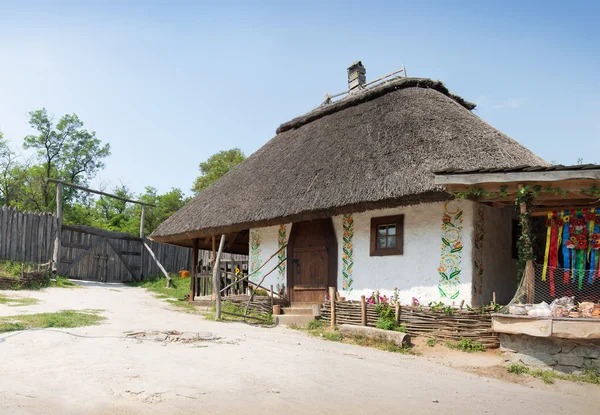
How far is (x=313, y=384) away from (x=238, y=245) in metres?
11.3

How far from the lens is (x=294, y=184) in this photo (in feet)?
36.8

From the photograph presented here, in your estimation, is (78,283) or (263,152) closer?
(263,152)

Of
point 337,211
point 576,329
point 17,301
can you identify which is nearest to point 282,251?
point 337,211

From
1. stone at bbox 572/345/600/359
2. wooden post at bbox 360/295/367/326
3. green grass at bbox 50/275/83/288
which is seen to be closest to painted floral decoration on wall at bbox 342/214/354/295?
wooden post at bbox 360/295/367/326

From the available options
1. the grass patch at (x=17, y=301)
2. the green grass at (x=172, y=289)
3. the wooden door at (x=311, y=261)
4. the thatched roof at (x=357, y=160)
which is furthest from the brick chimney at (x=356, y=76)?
the grass patch at (x=17, y=301)

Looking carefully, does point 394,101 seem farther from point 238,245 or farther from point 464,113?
point 238,245

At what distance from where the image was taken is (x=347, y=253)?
10602mm

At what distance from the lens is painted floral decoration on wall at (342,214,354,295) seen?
10.5 metres

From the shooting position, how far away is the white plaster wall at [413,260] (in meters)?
8.66

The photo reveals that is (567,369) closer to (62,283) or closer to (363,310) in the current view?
(363,310)

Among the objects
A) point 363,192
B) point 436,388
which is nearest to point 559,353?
point 436,388

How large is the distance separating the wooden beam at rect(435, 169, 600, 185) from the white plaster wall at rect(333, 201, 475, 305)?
4.98ft

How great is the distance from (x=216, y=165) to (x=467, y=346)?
23589 mm

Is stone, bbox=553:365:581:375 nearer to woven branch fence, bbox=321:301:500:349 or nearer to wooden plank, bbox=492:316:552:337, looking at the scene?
wooden plank, bbox=492:316:552:337
